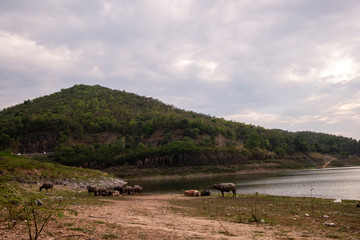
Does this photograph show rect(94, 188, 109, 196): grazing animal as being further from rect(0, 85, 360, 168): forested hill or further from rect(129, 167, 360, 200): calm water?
rect(0, 85, 360, 168): forested hill

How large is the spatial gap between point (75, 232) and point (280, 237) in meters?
7.75

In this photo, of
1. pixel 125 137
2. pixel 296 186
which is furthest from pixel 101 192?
pixel 125 137

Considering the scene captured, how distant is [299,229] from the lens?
11258 millimetres

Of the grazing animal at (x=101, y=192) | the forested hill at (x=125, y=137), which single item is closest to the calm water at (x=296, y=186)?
the grazing animal at (x=101, y=192)

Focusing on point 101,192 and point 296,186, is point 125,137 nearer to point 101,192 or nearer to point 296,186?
point 101,192

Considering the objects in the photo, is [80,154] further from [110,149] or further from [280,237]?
[280,237]

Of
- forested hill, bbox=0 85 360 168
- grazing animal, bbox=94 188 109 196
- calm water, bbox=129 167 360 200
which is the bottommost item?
calm water, bbox=129 167 360 200

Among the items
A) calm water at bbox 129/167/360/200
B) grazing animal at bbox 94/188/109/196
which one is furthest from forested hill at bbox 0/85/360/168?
grazing animal at bbox 94/188/109/196

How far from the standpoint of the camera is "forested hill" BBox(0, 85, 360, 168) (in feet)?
343

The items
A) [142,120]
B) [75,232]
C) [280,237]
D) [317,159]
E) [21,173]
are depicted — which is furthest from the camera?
[142,120]

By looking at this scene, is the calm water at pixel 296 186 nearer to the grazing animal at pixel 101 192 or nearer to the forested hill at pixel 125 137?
the grazing animal at pixel 101 192

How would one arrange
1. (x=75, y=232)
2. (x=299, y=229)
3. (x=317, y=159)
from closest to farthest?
1. (x=75, y=232)
2. (x=299, y=229)
3. (x=317, y=159)

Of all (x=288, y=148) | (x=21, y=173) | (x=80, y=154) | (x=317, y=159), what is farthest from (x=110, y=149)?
(x=317, y=159)

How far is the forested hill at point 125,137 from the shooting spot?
10444cm
